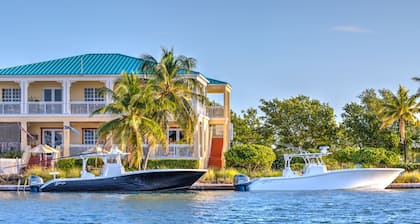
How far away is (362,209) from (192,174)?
37.8 ft

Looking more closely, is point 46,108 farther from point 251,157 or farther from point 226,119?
point 251,157

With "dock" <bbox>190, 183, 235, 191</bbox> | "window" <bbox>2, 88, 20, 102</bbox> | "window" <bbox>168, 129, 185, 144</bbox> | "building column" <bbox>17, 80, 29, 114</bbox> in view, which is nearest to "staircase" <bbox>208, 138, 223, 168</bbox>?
"window" <bbox>168, 129, 185, 144</bbox>

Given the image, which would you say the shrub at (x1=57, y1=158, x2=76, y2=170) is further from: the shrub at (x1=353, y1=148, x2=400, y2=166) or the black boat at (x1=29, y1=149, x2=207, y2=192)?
the shrub at (x1=353, y1=148, x2=400, y2=166)

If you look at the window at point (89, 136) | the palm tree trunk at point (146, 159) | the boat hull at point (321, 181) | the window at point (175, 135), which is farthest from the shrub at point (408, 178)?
the window at point (89, 136)

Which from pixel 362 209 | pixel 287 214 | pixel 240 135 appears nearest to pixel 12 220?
pixel 287 214

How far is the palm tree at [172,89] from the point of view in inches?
1689

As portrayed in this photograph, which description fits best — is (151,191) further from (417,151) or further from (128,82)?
(417,151)

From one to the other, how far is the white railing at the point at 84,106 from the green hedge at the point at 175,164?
4.93 meters

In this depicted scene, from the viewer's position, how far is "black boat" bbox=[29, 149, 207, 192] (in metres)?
37.2

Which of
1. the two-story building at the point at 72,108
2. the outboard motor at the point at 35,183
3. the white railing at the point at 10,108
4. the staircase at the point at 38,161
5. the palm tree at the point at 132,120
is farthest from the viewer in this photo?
the white railing at the point at 10,108

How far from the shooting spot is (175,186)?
38.2m

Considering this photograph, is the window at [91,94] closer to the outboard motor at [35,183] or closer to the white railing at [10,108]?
the white railing at [10,108]

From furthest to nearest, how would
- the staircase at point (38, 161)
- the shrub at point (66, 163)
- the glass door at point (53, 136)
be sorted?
the glass door at point (53, 136)
the staircase at point (38, 161)
the shrub at point (66, 163)

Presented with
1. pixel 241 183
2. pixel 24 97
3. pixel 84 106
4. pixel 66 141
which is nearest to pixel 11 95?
pixel 24 97
